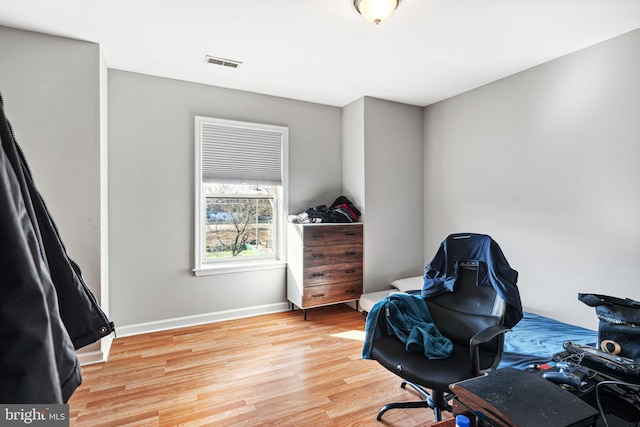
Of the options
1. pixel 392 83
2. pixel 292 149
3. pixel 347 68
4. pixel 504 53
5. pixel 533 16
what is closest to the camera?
pixel 533 16

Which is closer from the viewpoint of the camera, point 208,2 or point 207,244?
point 208,2

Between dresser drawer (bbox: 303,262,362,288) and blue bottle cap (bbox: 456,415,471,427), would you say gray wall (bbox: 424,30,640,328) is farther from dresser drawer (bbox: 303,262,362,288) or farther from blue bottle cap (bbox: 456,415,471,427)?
blue bottle cap (bbox: 456,415,471,427)

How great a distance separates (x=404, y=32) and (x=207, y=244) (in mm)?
2940

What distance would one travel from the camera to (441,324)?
7.32 ft

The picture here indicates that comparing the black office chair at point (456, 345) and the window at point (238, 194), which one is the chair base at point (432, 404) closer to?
the black office chair at point (456, 345)

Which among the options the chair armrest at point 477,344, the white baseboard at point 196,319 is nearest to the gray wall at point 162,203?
the white baseboard at point 196,319

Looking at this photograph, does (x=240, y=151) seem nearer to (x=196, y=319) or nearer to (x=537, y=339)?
(x=196, y=319)

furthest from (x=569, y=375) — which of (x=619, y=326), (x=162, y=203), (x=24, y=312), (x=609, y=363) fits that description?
(x=162, y=203)

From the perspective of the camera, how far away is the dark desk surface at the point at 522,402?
1002 millimetres

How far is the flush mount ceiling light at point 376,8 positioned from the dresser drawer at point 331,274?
2501 mm

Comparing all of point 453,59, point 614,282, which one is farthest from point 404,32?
point 614,282

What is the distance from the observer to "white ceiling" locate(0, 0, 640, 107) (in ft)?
7.46

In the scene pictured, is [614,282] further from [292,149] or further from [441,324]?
[292,149]

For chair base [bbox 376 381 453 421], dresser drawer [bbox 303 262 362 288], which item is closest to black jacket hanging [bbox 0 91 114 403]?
chair base [bbox 376 381 453 421]
